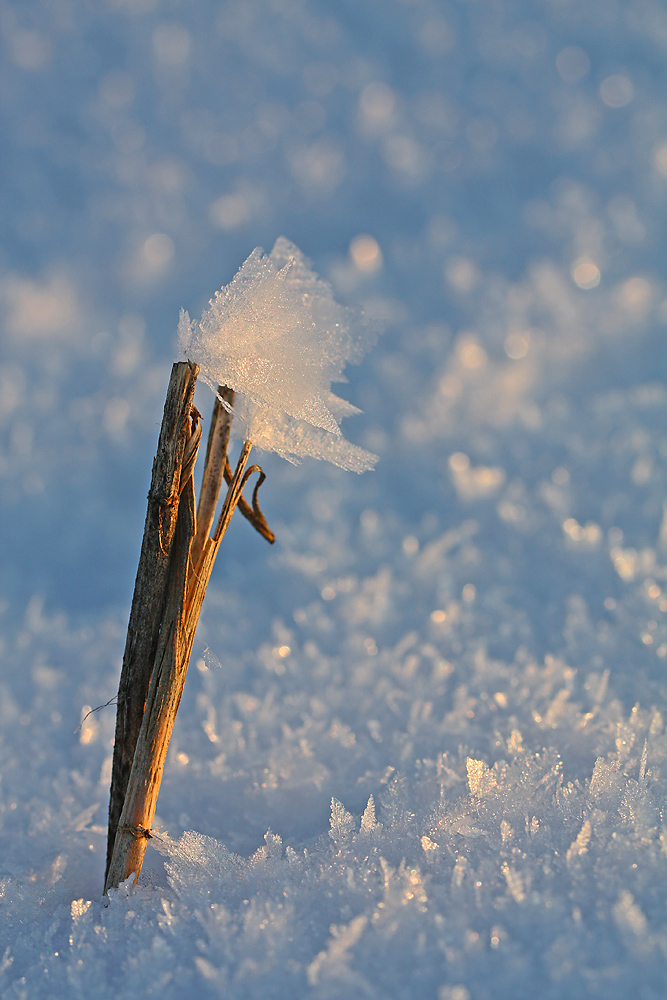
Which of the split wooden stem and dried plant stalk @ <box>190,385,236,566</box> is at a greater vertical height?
dried plant stalk @ <box>190,385,236,566</box>

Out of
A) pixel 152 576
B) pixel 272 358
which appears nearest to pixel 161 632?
pixel 152 576

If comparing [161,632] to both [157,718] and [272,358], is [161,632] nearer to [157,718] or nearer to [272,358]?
[157,718]

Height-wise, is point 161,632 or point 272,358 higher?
point 272,358

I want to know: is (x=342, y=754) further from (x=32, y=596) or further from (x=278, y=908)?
(x=32, y=596)

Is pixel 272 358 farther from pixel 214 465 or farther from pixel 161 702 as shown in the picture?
pixel 161 702

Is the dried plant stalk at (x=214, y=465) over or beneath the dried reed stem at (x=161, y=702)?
over
